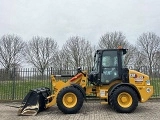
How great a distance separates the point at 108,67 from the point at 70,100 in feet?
7.42

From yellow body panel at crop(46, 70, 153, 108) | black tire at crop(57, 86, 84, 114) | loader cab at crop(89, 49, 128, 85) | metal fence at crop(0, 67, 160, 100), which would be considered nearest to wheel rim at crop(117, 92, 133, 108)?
yellow body panel at crop(46, 70, 153, 108)

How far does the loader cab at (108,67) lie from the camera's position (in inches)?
→ 388

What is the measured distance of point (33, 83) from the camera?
13898 mm

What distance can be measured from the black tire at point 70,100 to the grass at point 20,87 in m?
4.62

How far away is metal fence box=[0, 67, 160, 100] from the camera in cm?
1352

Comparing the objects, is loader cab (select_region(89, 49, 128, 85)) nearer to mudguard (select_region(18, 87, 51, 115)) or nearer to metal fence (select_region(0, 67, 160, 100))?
mudguard (select_region(18, 87, 51, 115))

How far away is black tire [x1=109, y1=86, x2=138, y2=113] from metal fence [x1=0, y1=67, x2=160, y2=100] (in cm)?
447

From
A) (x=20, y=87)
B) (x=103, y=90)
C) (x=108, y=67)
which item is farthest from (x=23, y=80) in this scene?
(x=108, y=67)

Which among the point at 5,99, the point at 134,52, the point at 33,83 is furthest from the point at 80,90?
the point at 134,52

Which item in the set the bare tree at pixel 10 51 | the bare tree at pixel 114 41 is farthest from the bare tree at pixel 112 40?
the bare tree at pixel 10 51

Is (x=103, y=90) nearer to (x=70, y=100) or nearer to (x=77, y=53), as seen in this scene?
(x=70, y=100)

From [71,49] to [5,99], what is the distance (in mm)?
29436

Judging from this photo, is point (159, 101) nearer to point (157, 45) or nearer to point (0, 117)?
point (0, 117)

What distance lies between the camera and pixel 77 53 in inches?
Answer: 1615
